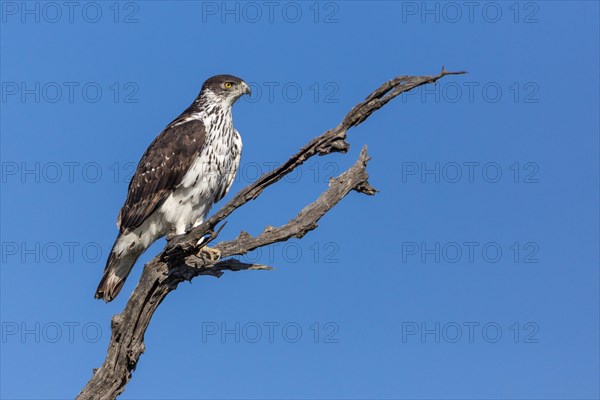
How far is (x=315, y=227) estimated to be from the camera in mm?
8109

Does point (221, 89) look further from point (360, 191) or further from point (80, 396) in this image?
point (80, 396)

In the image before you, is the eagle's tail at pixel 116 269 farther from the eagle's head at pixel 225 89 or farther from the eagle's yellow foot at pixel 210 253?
the eagle's head at pixel 225 89

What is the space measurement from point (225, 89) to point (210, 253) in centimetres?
279

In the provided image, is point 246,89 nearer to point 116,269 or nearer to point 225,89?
point 225,89

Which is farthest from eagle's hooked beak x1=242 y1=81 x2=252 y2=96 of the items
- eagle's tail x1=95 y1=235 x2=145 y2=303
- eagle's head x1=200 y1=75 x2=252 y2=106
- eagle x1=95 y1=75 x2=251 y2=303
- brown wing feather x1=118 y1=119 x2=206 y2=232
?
eagle's tail x1=95 y1=235 x2=145 y2=303

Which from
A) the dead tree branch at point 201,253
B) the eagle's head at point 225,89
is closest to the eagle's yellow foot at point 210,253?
the dead tree branch at point 201,253

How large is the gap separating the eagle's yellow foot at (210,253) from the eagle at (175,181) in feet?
4.96

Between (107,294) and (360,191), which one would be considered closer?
(360,191)

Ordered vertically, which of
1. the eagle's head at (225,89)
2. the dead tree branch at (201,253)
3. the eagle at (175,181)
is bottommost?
the dead tree branch at (201,253)

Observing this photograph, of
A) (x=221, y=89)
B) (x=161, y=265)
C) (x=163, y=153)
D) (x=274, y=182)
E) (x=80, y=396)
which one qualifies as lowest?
(x=80, y=396)

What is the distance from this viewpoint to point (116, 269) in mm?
10008

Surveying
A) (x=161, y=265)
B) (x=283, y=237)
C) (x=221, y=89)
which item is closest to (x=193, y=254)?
(x=161, y=265)

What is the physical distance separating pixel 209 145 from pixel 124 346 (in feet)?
9.09

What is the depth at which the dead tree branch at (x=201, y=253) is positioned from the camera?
7852 mm
